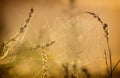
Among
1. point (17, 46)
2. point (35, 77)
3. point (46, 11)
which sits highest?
point (46, 11)

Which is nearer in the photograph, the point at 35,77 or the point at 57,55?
the point at 35,77

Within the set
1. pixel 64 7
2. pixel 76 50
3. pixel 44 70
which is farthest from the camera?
pixel 64 7

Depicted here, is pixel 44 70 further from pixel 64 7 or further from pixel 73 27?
pixel 64 7

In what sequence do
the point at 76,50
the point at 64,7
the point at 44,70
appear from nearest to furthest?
the point at 44,70 → the point at 76,50 → the point at 64,7

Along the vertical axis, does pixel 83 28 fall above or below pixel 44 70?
above

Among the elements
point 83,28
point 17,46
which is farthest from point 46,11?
point 17,46

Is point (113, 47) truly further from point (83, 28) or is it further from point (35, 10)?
point (35, 10)

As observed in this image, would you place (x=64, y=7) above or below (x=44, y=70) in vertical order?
above

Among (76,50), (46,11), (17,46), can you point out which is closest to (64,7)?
(46,11)

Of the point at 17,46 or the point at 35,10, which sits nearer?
the point at 17,46
